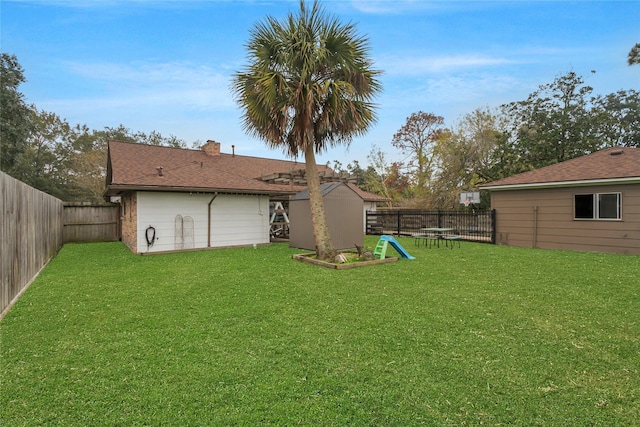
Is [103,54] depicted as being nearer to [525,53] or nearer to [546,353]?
[546,353]

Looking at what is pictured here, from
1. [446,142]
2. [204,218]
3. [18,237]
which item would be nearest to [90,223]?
[204,218]

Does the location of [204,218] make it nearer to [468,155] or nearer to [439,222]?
[439,222]

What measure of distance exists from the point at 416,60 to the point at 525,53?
15.2ft

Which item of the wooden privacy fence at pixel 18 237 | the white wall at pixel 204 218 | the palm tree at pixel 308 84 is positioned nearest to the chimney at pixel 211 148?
the white wall at pixel 204 218

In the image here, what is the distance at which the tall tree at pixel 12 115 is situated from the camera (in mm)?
18516

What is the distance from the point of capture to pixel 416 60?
1186cm

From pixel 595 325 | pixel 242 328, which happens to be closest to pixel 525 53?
pixel 595 325

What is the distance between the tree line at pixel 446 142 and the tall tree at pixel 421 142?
78mm

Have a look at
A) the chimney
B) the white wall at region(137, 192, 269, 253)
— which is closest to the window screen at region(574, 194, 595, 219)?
the white wall at region(137, 192, 269, 253)

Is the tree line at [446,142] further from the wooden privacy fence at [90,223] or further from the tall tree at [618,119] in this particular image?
the wooden privacy fence at [90,223]

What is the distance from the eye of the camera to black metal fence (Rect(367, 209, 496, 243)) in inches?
551

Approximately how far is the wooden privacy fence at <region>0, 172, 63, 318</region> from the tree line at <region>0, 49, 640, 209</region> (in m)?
17.6

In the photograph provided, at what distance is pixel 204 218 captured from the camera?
11609 mm

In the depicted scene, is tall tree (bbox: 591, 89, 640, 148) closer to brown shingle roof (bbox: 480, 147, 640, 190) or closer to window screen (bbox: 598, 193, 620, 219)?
brown shingle roof (bbox: 480, 147, 640, 190)
